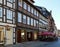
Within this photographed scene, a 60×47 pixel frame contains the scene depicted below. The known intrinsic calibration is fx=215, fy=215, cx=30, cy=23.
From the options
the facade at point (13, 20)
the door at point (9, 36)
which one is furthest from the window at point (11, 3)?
the door at point (9, 36)

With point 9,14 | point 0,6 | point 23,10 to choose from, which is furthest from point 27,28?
point 0,6

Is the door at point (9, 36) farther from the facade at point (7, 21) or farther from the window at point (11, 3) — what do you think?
the window at point (11, 3)

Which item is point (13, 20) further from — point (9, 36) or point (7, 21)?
point (9, 36)

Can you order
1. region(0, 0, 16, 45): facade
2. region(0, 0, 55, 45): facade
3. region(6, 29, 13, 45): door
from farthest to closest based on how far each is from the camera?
region(6, 29, 13, 45): door → region(0, 0, 55, 45): facade → region(0, 0, 16, 45): facade

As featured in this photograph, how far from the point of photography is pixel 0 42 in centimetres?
3212

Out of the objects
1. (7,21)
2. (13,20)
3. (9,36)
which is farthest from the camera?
(13,20)

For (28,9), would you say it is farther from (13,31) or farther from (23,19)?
(13,31)

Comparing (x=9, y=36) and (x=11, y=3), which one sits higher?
(x=11, y=3)

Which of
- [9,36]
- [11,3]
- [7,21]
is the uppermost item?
[11,3]

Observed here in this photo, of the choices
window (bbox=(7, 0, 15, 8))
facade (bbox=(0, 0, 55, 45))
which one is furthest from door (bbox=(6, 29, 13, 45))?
window (bbox=(7, 0, 15, 8))

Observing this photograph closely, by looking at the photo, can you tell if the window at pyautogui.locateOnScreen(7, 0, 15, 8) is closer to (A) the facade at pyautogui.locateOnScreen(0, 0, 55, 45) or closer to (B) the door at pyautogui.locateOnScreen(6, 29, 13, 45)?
(A) the facade at pyautogui.locateOnScreen(0, 0, 55, 45)

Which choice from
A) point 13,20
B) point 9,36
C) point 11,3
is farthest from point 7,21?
point 11,3

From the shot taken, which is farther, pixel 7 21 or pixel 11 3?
pixel 11 3

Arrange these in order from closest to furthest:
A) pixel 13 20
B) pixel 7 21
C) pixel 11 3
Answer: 1. pixel 7 21
2. pixel 11 3
3. pixel 13 20
